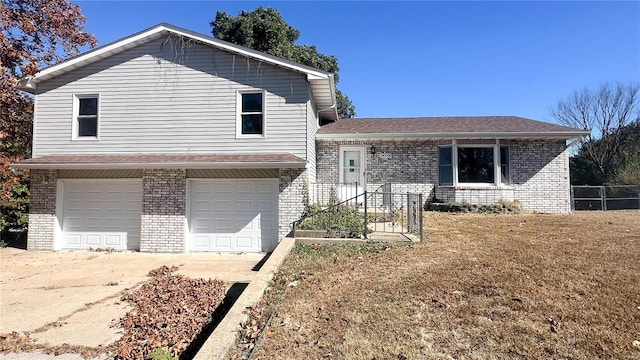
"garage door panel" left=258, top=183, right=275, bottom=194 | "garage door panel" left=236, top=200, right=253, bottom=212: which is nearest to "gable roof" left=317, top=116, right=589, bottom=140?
"garage door panel" left=258, top=183, right=275, bottom=194

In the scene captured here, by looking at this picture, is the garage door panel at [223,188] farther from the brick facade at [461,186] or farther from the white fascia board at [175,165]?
the brick facade at [461,186]

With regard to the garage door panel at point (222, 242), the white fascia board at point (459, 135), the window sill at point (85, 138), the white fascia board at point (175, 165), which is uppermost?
the white fascia board at point (459, 135)

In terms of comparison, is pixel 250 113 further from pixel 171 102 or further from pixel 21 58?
pixel 21 58

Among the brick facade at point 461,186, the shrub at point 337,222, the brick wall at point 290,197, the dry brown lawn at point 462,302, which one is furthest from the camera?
the brick facade at point 461,186

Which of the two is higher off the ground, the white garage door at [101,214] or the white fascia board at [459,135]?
the white fascia board at [459,135]

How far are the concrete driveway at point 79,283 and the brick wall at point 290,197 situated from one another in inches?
44.4

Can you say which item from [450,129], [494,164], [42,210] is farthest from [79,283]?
[494,164]

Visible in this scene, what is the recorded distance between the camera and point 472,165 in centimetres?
1345

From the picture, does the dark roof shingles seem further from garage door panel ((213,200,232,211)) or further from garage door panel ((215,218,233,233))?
garage door panel ((215,218,233,233))

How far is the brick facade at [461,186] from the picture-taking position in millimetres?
13234

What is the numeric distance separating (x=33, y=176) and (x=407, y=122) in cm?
1386

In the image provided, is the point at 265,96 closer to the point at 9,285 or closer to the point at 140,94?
the point at 140,94

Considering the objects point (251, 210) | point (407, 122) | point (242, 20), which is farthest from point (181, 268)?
point (242, 20)

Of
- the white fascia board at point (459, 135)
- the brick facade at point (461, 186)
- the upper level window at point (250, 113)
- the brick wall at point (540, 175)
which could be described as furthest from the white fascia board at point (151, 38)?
the brick wall at point (540, 175)
